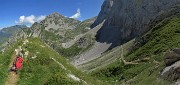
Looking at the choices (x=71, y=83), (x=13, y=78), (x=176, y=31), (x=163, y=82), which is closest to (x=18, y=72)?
(x=13, y=78)

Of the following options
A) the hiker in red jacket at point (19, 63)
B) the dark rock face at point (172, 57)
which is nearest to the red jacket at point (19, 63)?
the hiker in red jacket at point (19, 63)

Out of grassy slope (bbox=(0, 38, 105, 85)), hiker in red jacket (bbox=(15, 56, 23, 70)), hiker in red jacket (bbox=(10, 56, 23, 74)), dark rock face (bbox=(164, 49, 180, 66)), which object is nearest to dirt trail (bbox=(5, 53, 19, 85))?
grassy slope (bbox=(0, 38, 105, 85))

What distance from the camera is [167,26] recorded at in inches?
7559

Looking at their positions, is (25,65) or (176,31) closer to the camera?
(25,65)

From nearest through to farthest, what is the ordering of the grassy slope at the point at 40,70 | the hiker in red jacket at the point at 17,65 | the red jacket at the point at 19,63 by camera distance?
the grassy slope at the point at 40,70
the hiker in red jacket at the point at 17,65
the red jacket at the point at 19,63

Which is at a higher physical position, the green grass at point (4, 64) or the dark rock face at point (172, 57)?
the green grass at point (4, 64)

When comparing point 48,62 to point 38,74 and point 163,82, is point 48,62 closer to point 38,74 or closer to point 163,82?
point 38,74

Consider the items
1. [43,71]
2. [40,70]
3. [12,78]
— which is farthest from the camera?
[40,70]

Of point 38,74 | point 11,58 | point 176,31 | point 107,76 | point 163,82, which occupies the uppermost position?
point 176,31

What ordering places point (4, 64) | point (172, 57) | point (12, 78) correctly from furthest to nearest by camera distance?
point (172, 57), point (4, 64), point (12, 78)

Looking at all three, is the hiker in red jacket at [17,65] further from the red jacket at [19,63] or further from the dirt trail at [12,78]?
the dirt trail at [12,78]

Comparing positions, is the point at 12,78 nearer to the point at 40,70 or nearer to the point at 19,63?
the point at 19,63

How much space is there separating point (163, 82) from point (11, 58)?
20.2 meters

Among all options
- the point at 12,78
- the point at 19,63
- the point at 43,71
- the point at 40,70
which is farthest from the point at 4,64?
the point at 43,71
